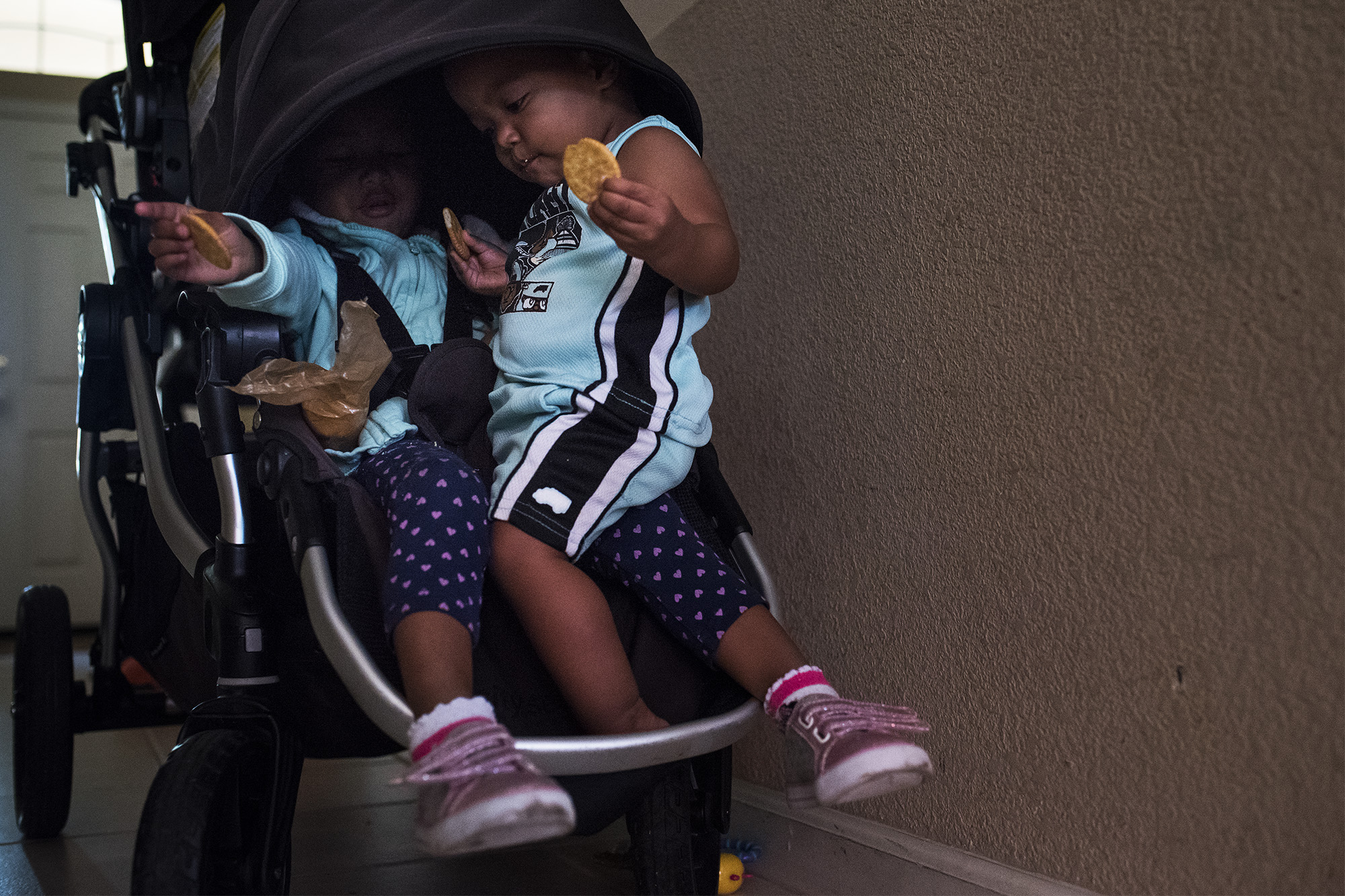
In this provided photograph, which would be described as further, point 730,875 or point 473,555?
point 730,875

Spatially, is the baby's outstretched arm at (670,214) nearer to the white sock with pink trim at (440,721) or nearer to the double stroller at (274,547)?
the double stroller at (274,547)

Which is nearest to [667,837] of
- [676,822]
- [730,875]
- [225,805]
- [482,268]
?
[676,822]

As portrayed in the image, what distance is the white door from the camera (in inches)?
141

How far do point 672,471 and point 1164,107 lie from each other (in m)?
0.55

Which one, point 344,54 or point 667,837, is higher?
point 344,54

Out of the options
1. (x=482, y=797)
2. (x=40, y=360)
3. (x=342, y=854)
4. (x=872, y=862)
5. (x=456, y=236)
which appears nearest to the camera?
(x=482, y=797)

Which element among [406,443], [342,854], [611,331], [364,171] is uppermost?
[364,171]

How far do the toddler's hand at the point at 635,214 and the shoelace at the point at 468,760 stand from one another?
422mm

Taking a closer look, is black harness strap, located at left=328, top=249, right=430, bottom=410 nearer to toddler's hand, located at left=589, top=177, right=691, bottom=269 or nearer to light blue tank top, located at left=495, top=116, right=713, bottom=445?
light blue tank top, located at left=495, top=116, right=713, bottom=445

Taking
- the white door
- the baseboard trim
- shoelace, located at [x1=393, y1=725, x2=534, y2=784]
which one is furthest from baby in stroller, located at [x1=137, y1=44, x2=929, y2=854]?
the white door

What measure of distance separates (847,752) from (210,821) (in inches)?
21.4

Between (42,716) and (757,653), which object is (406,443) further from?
(42,716)

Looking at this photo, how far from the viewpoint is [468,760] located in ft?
2.41

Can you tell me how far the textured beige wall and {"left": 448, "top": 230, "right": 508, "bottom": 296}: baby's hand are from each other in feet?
1.31
